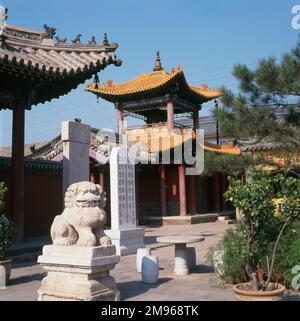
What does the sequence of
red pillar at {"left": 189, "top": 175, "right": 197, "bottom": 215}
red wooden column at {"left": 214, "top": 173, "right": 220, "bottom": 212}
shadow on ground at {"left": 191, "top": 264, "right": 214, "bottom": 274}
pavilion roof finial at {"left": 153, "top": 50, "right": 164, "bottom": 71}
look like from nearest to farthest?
1. shadow on ground at {"left": 191, "top": 264, "right": 214, "bottom": 274}
2. red pillar at {"left": 189, "top": 175, "right": 197, "bottom": 215}
3. pavilion roof finial at {"left": 153, "top": 50, "right": 164, "bottom": 71}
4. red wooden column at {"left": 214, "top": 173, "right": 220, "bottom": 212}

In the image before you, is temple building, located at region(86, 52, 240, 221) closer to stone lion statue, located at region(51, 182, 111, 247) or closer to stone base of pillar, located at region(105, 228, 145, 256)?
stone base of pillar, located at region(105, 228, 145, 256)

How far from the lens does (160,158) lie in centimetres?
1834

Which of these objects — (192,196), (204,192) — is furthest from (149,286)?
(204,192)

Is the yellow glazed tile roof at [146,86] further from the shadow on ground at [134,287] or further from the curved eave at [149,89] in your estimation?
the shadow on ground at [134,287]

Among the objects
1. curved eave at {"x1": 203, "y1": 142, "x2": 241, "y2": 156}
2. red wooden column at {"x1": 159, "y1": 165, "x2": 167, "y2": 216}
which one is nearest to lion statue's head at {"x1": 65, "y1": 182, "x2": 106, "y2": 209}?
red wooden column at {"x1": 159, "y1": 165, "x2": 167, "y2": 216}

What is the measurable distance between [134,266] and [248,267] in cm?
324

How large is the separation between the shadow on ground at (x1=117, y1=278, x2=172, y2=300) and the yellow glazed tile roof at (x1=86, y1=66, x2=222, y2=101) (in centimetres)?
1331

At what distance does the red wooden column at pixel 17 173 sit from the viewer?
858 cm

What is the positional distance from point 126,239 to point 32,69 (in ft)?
12.8

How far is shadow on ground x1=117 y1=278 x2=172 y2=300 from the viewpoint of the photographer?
5.05m

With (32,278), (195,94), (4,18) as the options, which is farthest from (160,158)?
(32,278)

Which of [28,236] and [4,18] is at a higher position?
[4,18]

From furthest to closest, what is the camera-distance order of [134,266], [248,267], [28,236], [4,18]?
[28,236] < [4,18] < [134,266] < [248,267]
